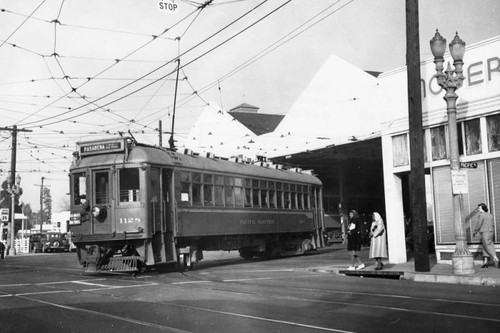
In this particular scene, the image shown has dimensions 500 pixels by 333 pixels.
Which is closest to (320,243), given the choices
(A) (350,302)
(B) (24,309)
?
(A) (350,302)

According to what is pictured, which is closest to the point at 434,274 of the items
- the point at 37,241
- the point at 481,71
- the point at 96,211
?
the point at 481,71

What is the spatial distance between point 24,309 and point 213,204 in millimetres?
9684

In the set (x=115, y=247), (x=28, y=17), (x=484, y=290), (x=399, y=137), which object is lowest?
(x=484, y=290)

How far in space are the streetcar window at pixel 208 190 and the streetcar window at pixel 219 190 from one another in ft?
0.79

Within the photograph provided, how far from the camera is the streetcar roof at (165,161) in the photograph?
52.4ft

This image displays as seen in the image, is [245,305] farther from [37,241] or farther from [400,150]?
[37,241]

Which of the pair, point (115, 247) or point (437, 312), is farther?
point (115, 247)

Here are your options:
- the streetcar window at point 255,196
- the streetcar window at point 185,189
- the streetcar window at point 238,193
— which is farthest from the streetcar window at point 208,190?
the streetcar window at point 255,196

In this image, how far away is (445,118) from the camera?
17.1 m

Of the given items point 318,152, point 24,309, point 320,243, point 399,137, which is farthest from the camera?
point 318,152

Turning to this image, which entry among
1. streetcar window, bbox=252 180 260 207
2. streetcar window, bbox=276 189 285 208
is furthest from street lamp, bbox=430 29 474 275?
streetcar window, bbox=276 189 285 208

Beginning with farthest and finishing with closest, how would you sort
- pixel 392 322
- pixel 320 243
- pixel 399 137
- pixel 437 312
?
1. pixel 320 243
2. pixel 399 137
3. pixel 437 312
4. pixel 392 322

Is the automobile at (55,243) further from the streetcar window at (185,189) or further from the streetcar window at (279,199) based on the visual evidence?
the streetcar window at (185,189)

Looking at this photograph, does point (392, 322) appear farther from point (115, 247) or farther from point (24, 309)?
point (115, 247)
